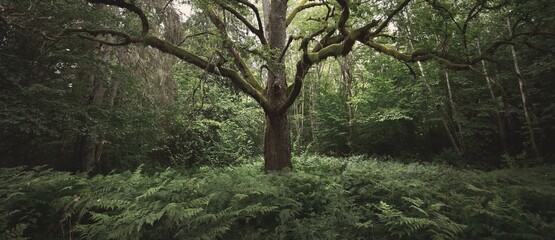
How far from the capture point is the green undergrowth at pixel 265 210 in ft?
11.9

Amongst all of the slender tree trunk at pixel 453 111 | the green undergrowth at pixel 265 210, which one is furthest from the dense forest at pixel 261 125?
the slender tree trunk at pixel 453 111

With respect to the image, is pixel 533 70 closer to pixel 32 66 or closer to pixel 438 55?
pixel 438 55

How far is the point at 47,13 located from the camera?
806 centimetres

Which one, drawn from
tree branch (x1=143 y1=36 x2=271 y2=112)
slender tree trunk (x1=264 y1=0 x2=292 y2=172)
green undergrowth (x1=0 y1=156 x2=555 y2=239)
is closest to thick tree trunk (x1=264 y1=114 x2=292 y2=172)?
slender tree trunk (x1=264 y1=0 x2=292 y2=172)

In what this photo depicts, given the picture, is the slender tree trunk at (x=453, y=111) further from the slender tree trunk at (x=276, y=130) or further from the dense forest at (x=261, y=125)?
the slender tree trunk at (x=276, y=130)

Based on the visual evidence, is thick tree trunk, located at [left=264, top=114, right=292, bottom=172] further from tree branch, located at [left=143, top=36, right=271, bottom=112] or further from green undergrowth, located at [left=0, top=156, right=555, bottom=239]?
green undergrowth, located at [left=0, top=156, right=555, bottom=239]

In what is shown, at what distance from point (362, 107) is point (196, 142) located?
10497 mm

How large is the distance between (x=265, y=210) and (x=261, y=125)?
15099mm

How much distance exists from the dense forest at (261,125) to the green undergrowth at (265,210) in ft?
0.10

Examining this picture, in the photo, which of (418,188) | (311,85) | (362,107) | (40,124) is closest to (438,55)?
(418,188)

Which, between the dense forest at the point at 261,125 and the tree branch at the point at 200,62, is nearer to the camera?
the dense forest at the point at 261,125

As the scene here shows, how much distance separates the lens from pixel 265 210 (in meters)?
3.86

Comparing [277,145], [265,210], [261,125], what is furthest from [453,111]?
[265,210]

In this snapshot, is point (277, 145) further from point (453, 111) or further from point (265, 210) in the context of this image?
point (453, 111)
